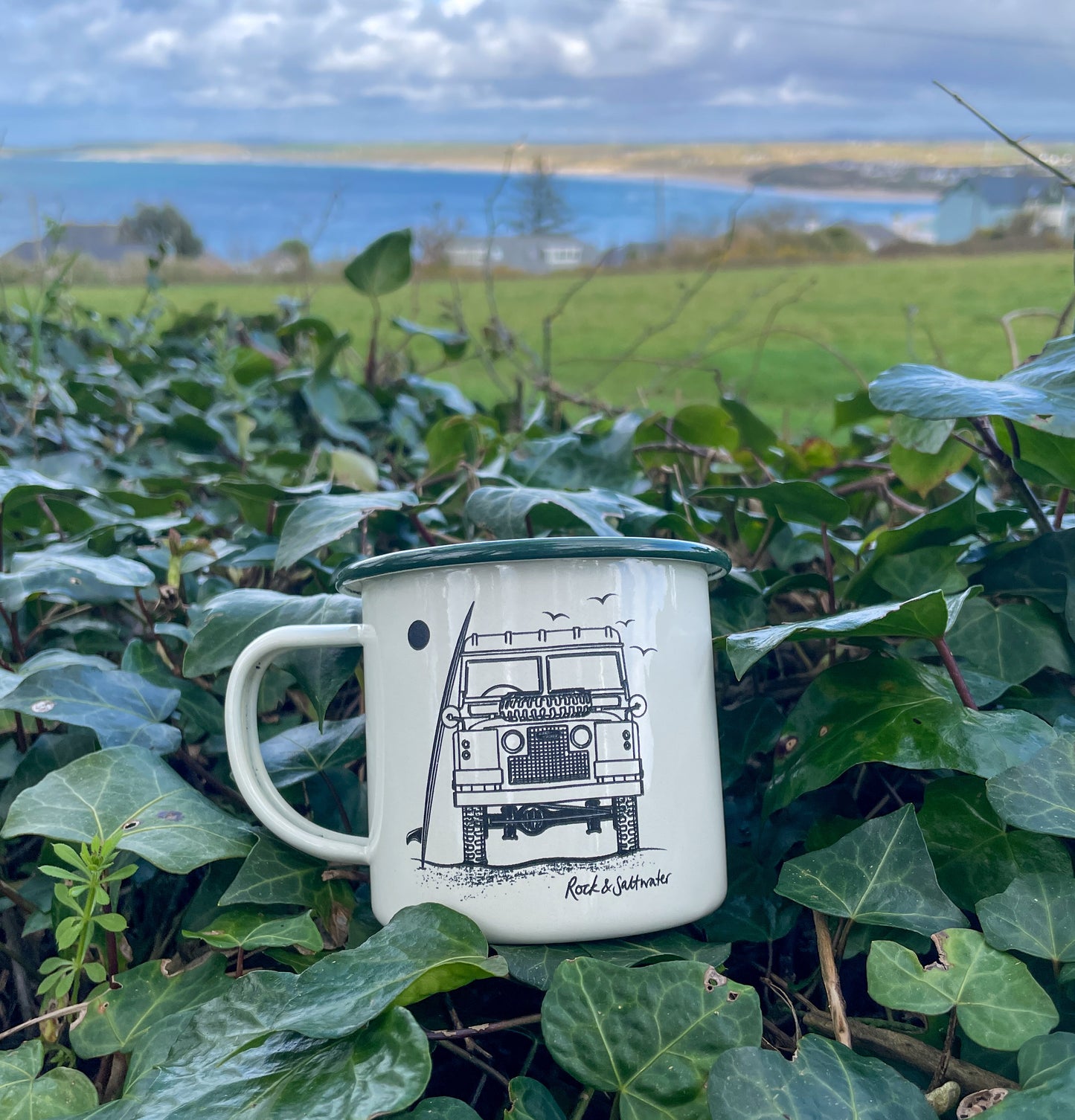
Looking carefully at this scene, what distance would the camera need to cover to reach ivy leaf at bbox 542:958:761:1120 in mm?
458

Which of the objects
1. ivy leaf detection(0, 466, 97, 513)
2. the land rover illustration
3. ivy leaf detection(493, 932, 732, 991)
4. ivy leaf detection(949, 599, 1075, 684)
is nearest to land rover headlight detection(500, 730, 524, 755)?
the land rover illustration

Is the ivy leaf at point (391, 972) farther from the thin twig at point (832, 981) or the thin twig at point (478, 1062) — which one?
the thin twig at point (832, 981)

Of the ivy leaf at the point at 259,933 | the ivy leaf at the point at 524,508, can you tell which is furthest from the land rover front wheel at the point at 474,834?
the ivy leaf at the point at 524,508

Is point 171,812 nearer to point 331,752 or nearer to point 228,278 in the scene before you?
point 331,752

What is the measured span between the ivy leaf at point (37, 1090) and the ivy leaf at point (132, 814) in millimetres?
115

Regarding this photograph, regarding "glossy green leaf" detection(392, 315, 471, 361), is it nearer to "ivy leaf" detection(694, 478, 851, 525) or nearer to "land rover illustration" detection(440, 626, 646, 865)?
"ivy leaf" detection(694, 478, 851, 525)

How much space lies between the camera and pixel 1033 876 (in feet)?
1.69

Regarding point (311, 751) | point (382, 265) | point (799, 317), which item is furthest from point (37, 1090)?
point (799, 317)

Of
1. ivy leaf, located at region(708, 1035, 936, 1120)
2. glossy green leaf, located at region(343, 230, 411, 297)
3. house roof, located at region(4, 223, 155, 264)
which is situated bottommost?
ivy leaf, located at region(708, 1035, 936, 1120)

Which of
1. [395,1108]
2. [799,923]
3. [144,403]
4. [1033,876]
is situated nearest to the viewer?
[395,1108]

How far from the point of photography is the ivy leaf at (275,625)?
0.66m

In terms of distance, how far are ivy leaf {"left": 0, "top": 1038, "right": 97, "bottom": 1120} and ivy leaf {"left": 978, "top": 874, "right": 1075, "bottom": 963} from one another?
19.0 inches

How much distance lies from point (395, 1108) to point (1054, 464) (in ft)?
1.90

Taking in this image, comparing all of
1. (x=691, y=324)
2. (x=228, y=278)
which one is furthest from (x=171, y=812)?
(x=691, y=324)
